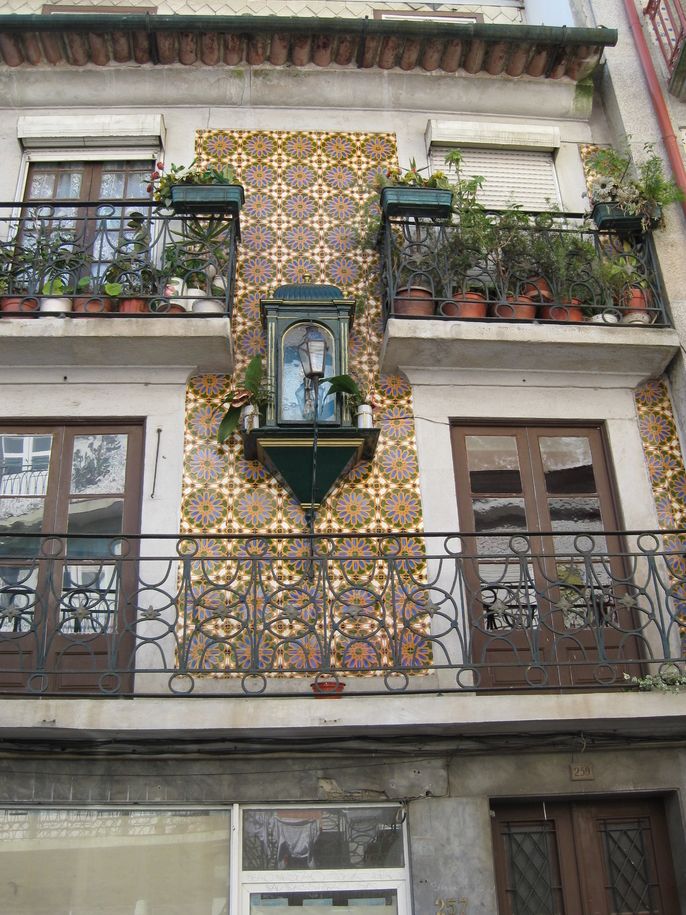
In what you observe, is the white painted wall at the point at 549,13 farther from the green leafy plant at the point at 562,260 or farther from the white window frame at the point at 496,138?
the green leafy plant at the point at 562,260

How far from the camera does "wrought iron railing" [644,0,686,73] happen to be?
8398 millimetres

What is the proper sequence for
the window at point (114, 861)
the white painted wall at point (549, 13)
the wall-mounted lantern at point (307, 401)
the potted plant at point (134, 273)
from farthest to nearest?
the white painted wall at point (549, 13), the potted plant at point (134, 273), the wall-mounted lantern at point (307, 401), the window at point (114, 861)

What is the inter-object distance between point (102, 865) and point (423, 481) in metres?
3.26

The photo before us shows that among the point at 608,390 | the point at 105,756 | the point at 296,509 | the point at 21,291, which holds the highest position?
the point at 21,291

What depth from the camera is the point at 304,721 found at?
5.74 meters

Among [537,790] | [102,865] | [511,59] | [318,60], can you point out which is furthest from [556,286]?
[102,865]

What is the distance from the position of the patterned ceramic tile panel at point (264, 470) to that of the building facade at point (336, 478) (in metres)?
0.03

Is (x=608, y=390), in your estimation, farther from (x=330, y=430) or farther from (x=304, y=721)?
(x=304, y=721)

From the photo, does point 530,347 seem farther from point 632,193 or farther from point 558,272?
point 632,193

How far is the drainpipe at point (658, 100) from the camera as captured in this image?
8.15 m

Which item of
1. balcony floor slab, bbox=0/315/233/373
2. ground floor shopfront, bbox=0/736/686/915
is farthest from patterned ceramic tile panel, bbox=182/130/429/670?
ground floor shopfront, bbox=0/736/686/915

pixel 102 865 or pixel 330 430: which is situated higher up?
pixel 330 430

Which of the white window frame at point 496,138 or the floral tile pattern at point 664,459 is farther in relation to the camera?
the white window frame at point 496,138

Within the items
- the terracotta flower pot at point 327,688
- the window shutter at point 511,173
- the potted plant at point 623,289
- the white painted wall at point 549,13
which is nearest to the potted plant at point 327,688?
the terracotta flower pot at point 327,688
